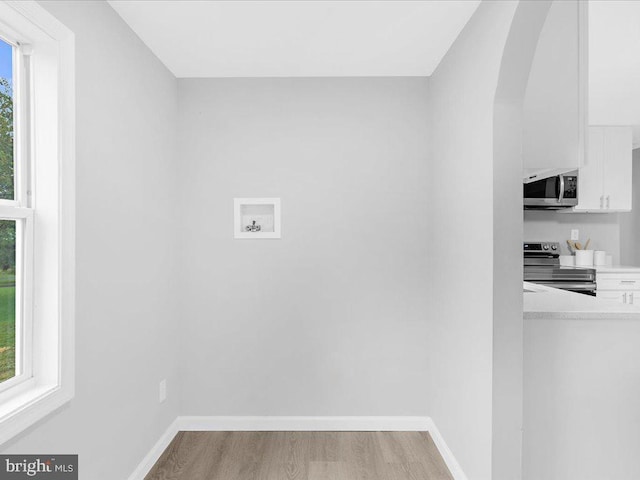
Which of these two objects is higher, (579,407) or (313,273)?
(313,273)

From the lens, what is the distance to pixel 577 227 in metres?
4.86

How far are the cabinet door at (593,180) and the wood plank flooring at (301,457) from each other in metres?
3.04

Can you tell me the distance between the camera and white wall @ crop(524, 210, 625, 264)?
4820mm

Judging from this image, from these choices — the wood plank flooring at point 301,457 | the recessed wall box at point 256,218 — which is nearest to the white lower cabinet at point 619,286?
the wood plank flooring at point 301,457

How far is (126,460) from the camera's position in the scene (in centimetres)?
233

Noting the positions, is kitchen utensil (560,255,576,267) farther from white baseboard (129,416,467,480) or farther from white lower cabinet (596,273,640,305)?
white baseboard (129,416,467,480)

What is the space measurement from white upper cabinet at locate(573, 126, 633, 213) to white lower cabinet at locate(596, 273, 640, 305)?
27.8 inches

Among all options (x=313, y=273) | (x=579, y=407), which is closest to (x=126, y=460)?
(x=313, y=273)

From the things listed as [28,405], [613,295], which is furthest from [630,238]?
[28,405]

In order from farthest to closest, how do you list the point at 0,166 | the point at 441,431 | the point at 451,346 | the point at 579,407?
the point at 441,431
the point at 451,346
the point at 579,407
the point at 0,166

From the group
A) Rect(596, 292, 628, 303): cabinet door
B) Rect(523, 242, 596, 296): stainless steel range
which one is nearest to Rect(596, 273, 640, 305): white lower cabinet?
Rect(596, 292, 628, 303): cabinet door

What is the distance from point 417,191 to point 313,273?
977 millimetres

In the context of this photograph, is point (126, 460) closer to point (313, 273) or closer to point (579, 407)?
point (313, 273)

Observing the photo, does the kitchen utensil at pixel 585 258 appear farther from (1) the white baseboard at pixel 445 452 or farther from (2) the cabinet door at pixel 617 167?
(1) the white baseboard at pixel 445 452
